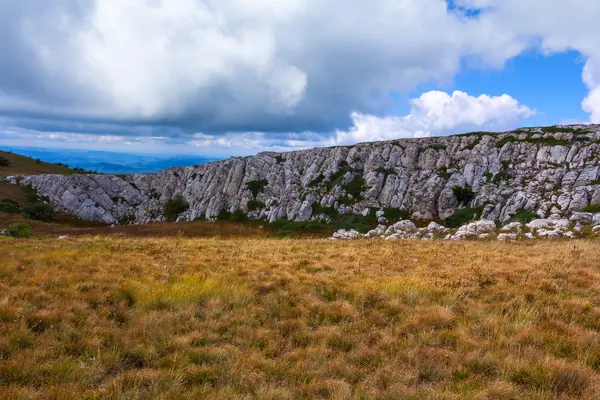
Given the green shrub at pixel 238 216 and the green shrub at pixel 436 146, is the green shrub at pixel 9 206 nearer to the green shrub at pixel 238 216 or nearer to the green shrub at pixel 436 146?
the green shrub at pixel 238 216

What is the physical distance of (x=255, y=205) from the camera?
67312 millimetres

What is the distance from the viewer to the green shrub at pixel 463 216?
48031 millimetres

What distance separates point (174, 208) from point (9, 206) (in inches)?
1119

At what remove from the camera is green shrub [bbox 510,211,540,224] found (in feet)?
Result: 138

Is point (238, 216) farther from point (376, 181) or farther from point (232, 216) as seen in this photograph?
point (376, 181)

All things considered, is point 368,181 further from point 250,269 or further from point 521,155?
point 250,269

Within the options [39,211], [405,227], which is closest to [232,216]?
[39,211]

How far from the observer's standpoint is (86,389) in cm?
568

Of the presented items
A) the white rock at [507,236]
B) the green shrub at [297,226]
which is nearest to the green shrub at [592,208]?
the white rock at [507,236]

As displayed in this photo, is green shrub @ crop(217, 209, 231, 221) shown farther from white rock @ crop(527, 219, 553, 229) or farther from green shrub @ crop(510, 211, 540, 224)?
white rock @ crop(527, 219, 553, 229)

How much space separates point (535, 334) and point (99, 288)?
12521 mm

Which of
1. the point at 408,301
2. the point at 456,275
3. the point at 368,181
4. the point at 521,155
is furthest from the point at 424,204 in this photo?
the point at 408,301

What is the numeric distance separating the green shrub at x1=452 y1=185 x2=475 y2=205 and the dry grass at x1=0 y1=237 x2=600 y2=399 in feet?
135

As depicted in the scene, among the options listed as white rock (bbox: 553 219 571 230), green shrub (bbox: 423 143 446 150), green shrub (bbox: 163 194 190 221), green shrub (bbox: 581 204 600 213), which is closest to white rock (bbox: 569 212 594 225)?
white rock (bbox: 553 219 571 230)
